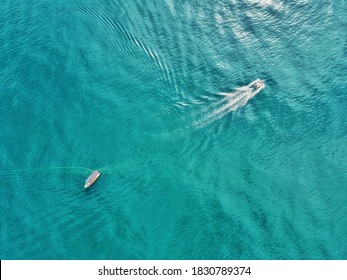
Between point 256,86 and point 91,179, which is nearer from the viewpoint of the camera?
point 91,179

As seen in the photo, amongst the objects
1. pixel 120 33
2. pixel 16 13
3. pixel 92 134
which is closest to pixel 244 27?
pixel 120 33

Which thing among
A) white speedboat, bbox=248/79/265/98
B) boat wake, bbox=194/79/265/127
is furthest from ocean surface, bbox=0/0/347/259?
white speedboat, bbox=248/79/265/98

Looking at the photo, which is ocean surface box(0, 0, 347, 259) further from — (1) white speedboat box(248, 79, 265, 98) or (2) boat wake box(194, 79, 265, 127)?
(1) white speedboat box(248, 79, 265, 98)

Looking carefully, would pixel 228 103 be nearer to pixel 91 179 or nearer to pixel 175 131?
pixel 175 131

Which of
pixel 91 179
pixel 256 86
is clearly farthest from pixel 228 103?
pixel 91 179

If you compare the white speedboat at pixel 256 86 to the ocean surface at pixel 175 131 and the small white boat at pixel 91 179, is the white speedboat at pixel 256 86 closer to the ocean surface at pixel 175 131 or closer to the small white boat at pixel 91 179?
the ocean surface at pixel 175 131
